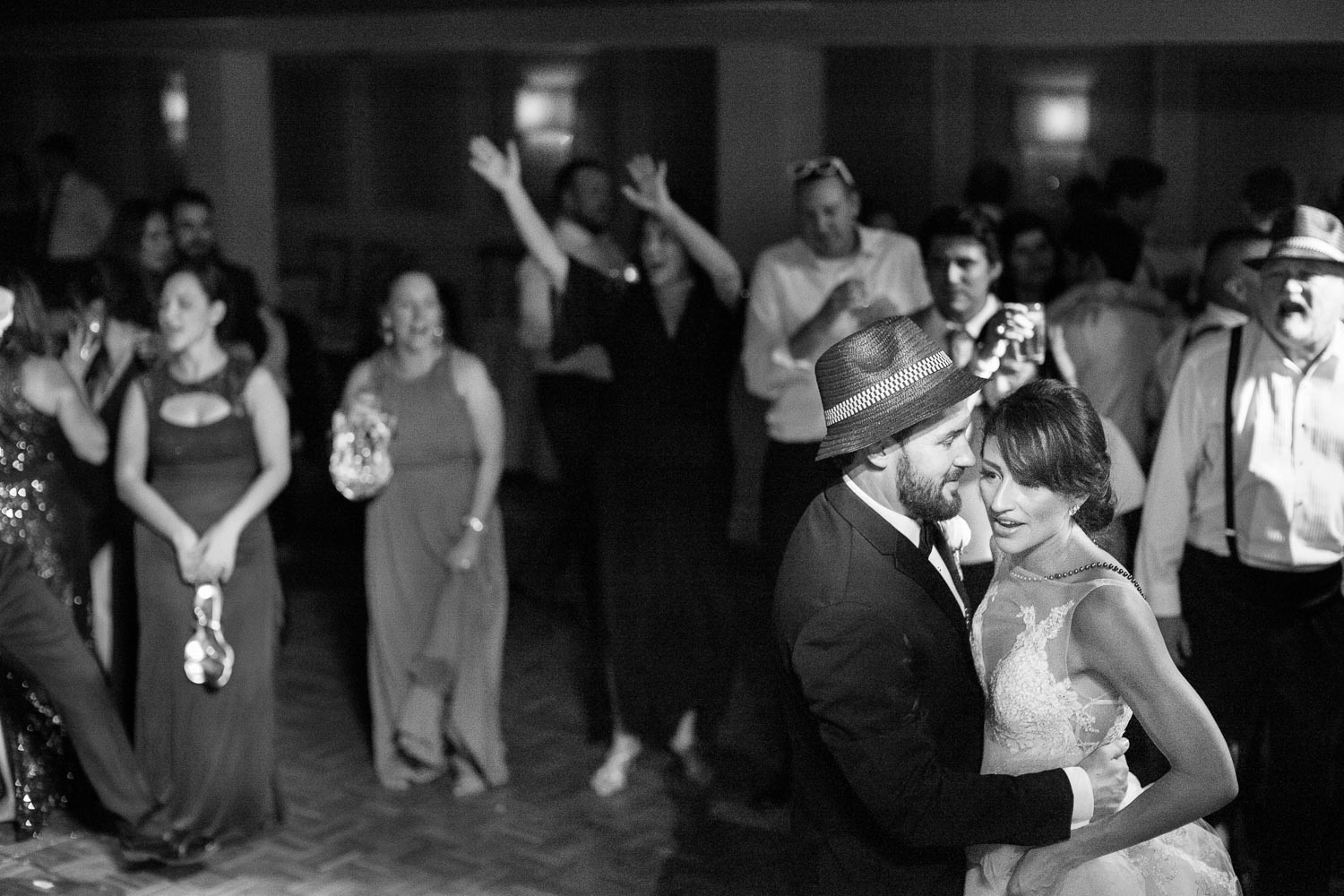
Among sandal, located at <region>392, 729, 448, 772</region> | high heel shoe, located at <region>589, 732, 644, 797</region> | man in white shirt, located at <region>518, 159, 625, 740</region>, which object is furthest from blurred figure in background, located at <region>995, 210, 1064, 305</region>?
sandal, located at <region>392, 729, 448, 772</region>

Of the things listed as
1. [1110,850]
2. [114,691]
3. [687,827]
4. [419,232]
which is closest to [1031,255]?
[687,827]

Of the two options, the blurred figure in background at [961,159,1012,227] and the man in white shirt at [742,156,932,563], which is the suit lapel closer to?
the man in white shirt at [742,156,932,563]

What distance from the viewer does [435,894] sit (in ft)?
13.9

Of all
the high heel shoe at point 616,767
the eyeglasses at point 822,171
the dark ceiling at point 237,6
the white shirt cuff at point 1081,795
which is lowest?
the high heel shoe at point 616,767

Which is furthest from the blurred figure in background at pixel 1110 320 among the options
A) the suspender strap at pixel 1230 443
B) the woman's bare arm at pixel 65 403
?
the woman's bare arm at pixel 65 403

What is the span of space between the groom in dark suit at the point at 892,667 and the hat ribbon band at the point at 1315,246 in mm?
1655

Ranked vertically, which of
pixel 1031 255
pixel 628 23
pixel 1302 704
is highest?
pixel 628 23

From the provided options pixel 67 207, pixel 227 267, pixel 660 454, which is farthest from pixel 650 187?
pixel 67 207

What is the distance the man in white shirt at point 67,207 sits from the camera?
8.66 meters

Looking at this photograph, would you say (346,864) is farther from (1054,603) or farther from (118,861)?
(1054,603)

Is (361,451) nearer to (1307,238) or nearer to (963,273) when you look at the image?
(963,273)

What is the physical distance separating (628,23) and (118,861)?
133 inches

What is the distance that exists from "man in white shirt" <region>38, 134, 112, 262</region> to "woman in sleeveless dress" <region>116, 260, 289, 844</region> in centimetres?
438

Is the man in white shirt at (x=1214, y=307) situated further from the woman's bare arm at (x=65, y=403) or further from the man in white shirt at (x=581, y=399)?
the woman's bare arm at (x=65, y=403)
